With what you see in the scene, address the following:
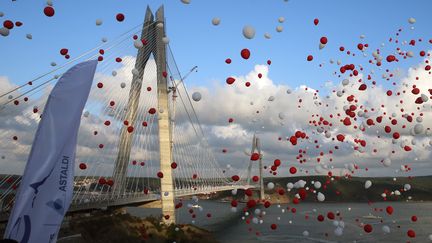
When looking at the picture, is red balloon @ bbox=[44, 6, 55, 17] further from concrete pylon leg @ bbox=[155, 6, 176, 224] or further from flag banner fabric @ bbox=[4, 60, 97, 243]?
concrete pylon leg @ bbox=[155, 6, 176, 224]

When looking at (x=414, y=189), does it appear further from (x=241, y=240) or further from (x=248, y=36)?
(x=248, y=36)

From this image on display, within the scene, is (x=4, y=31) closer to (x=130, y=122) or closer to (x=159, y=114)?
(x=159, y=114)

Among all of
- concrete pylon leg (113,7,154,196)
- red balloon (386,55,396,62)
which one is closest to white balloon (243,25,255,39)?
red balloon (386,55,396,62)

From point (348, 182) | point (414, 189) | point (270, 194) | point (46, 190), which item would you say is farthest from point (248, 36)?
point (414, 189)

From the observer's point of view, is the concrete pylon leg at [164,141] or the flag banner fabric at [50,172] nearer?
the flag banner fabric at [50,172]

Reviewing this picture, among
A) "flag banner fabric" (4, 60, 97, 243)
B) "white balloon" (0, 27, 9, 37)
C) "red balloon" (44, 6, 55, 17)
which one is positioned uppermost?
"red balloon" (44, 6, 55, 17)

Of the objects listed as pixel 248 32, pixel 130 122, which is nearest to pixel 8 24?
pixel 248 32

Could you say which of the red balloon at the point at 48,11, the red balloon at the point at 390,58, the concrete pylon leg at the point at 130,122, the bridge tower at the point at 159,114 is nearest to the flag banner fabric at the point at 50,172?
the red balloon at the point at 48,11

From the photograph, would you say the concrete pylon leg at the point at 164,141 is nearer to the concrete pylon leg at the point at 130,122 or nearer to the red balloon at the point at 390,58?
the concrete pylon leg at the point at 130,122
